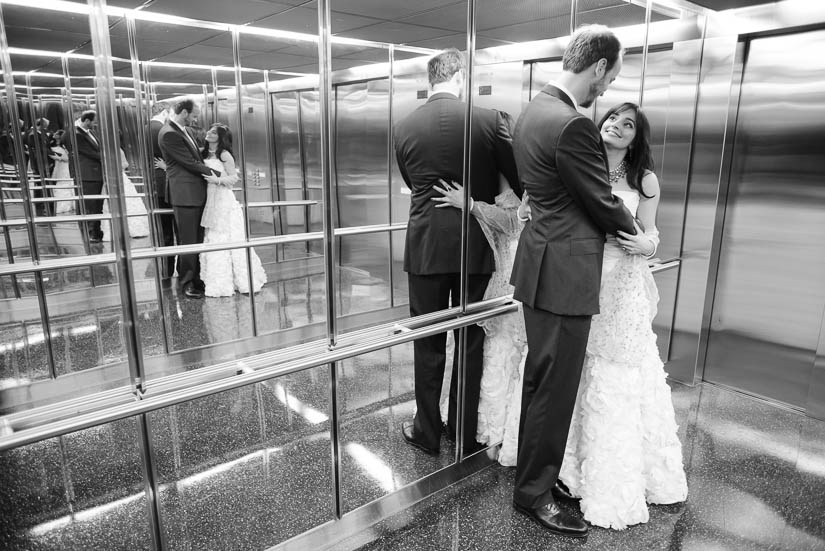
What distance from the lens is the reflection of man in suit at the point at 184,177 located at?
3.67 meters

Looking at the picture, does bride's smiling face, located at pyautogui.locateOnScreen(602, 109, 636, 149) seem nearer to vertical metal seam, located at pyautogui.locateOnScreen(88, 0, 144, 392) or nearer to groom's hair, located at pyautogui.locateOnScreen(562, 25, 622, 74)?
groom's hair, located at pyautogui.locateOnScreen(562, 25, 622, 74)

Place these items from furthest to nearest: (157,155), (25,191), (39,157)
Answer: (39,157)
(25,191)
(157,155)

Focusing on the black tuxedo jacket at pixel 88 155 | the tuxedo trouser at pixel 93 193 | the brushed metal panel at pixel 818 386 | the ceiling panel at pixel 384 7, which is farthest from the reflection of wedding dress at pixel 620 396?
the tuxedo trouser at pixel 93 193

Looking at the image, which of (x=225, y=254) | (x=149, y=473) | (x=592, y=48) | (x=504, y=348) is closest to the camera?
(x=149, y=473)

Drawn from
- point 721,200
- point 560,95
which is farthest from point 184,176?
point 721,200

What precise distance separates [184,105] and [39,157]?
2.11 meters

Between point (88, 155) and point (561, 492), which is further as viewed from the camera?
point (88, 155)

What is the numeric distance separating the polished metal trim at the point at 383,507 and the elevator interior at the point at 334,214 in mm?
27

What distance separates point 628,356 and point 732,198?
1.94 metres

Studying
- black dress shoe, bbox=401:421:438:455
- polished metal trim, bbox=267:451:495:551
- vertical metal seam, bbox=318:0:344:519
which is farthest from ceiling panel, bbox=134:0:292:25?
polished metal trim, bbox=267:451:495:551

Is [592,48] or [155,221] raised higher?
[592,48]

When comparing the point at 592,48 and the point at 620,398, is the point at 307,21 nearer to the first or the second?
the point at 592,48

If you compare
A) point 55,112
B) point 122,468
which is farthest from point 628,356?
point 55,112

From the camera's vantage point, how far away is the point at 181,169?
3807mm
